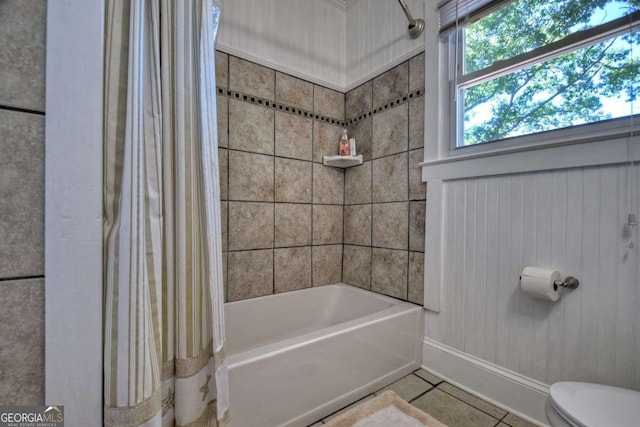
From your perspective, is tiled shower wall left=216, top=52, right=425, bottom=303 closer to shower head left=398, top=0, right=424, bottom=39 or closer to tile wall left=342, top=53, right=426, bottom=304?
tile wall left=342, top=53, right=426, bottom=304

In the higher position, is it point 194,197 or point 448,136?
point 448,136

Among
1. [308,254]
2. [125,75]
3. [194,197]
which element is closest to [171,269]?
[194,197]

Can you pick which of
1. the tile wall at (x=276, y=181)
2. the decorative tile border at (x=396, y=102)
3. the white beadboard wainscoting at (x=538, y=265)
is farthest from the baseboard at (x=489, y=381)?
the decorative tile border at (x=396, y=102)

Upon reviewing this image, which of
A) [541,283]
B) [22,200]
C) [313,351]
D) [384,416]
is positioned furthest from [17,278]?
[541,283]

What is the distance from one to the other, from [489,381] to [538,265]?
66cm

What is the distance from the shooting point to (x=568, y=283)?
46.7 inches

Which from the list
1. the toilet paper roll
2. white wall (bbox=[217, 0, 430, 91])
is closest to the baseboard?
the toilet paper roll

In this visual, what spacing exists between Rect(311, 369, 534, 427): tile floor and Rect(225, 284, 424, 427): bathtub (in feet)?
0.21

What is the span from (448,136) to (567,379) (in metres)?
1.30

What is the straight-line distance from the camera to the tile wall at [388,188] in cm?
179

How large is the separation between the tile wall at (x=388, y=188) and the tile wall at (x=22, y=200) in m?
1.70

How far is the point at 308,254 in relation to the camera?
216 centimetres

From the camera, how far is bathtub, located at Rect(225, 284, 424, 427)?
114 cm

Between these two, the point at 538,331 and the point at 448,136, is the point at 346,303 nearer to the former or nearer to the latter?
the point at 538,331
